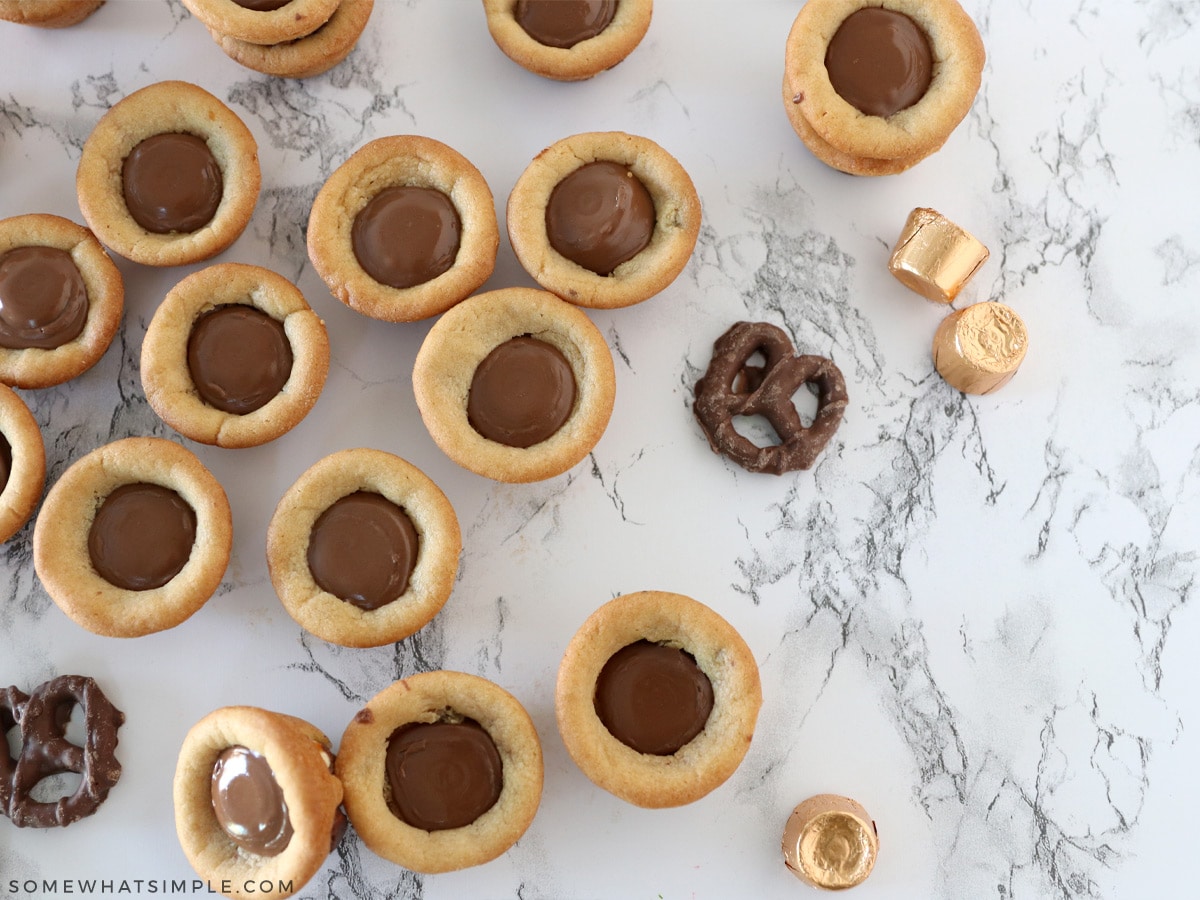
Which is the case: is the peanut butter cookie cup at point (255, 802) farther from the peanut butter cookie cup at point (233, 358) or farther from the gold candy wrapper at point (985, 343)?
the gold candy wrapper at point (985, 343)

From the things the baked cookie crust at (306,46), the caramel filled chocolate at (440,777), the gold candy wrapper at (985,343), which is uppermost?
the gold candy wrapper at (985,343)

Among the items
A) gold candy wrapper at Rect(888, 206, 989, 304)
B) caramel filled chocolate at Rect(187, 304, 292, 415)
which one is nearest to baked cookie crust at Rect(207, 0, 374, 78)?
caramel filled chocolate at Rect(187, 304, 292, 415)

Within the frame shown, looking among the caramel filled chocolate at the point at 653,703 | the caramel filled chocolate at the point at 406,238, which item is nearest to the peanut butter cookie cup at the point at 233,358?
the caramel filled chocolate at the point at 406,238

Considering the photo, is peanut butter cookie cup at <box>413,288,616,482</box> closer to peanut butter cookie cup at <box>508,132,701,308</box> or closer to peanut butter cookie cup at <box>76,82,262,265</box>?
peanut butter cookie cup at <box>508,132,701,308</box>

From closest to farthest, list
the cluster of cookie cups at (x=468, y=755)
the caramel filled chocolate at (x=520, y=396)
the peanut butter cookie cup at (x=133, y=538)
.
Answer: the cluster of cookie cups at (x=468, y=755)
the peanut butter cookie cup at (x=133, y=538)
the caramel filled chocolate at (x=520, y=396)

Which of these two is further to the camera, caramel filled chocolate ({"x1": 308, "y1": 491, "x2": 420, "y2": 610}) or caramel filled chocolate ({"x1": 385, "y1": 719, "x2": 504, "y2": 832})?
caramel filled chocolate ({"x1": 308, "y1": 491, "x2": 420, "y2": 610})

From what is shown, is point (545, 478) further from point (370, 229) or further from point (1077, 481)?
point (1077, 481)

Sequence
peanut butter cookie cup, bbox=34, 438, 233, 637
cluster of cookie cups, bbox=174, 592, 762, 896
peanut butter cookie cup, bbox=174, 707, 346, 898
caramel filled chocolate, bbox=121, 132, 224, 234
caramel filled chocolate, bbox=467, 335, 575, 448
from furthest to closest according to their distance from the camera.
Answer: caramel filled chocolate, bbox=121, 132, 224, 234, caramel filled chocolate, bbox=467, 335, 575, 448, peanut butter cookie cup, bbox=34, 438, 233, 637, cluster of cookie cups, bbox=174, 592, 762, 896, peanut butter cookie cup, bbox=174, 707, 346, 898
